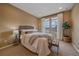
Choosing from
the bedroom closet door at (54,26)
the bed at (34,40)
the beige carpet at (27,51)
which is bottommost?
the beige carpet at (27,51)

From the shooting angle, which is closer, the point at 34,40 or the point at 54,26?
the point at 34,40

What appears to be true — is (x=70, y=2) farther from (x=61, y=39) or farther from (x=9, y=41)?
(x=9, y=41)

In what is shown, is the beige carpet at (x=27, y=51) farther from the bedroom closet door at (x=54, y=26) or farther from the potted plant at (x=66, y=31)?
the bedroom closet door at (x=54, y=26)

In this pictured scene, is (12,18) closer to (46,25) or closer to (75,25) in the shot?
(46,25)

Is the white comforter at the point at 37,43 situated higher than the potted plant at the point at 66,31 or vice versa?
the potted plant at the point at 66,31

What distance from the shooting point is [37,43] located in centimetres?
230

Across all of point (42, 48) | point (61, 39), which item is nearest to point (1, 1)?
point (42, 48)

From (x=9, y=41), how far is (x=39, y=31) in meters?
0.61

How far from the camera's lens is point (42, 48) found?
2.29 metres

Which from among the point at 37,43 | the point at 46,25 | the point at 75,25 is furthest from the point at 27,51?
the point at 75,25

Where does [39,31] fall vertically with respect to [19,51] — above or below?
above

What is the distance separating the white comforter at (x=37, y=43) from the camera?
2.29 metres

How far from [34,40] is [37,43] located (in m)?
0.08

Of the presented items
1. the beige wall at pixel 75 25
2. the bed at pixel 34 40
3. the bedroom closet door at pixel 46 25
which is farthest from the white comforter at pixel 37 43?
the beige wall at pixel 75 25
